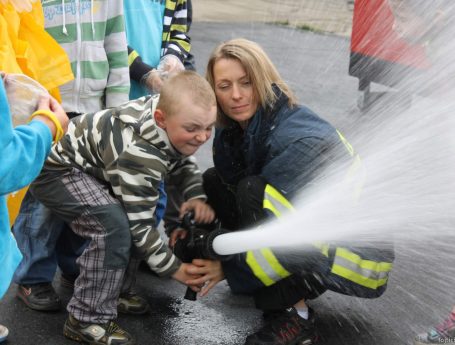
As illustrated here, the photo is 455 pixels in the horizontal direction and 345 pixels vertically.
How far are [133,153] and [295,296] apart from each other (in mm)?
908

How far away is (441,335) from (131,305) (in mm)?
1370

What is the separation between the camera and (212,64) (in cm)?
351

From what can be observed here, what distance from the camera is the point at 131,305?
3576 mm

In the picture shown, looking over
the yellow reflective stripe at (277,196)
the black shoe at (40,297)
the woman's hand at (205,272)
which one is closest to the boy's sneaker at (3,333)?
the black shoe at (40,297)

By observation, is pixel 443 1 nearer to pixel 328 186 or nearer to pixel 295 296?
pixel 328 186

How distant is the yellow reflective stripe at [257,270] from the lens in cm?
323

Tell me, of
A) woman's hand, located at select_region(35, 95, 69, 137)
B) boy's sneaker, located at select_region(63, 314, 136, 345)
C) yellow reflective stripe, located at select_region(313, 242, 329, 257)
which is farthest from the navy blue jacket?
woman's hand, located at select_region(35, 95, 69, 137)

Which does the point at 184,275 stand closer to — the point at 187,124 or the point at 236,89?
the point at 187,124

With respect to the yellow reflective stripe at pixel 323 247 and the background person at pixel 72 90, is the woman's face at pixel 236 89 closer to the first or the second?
the background person at pixel 72 90

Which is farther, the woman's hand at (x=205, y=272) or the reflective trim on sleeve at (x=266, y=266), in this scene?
the woman's hand at (x=205, y=272)

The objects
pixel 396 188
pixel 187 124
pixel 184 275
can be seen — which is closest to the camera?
pixel 187 124

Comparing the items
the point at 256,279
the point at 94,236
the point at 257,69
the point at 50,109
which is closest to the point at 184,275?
the point at 256,279

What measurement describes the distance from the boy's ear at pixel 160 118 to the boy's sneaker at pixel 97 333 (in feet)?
2.85

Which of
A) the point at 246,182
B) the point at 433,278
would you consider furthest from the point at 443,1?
the point at 246,182
